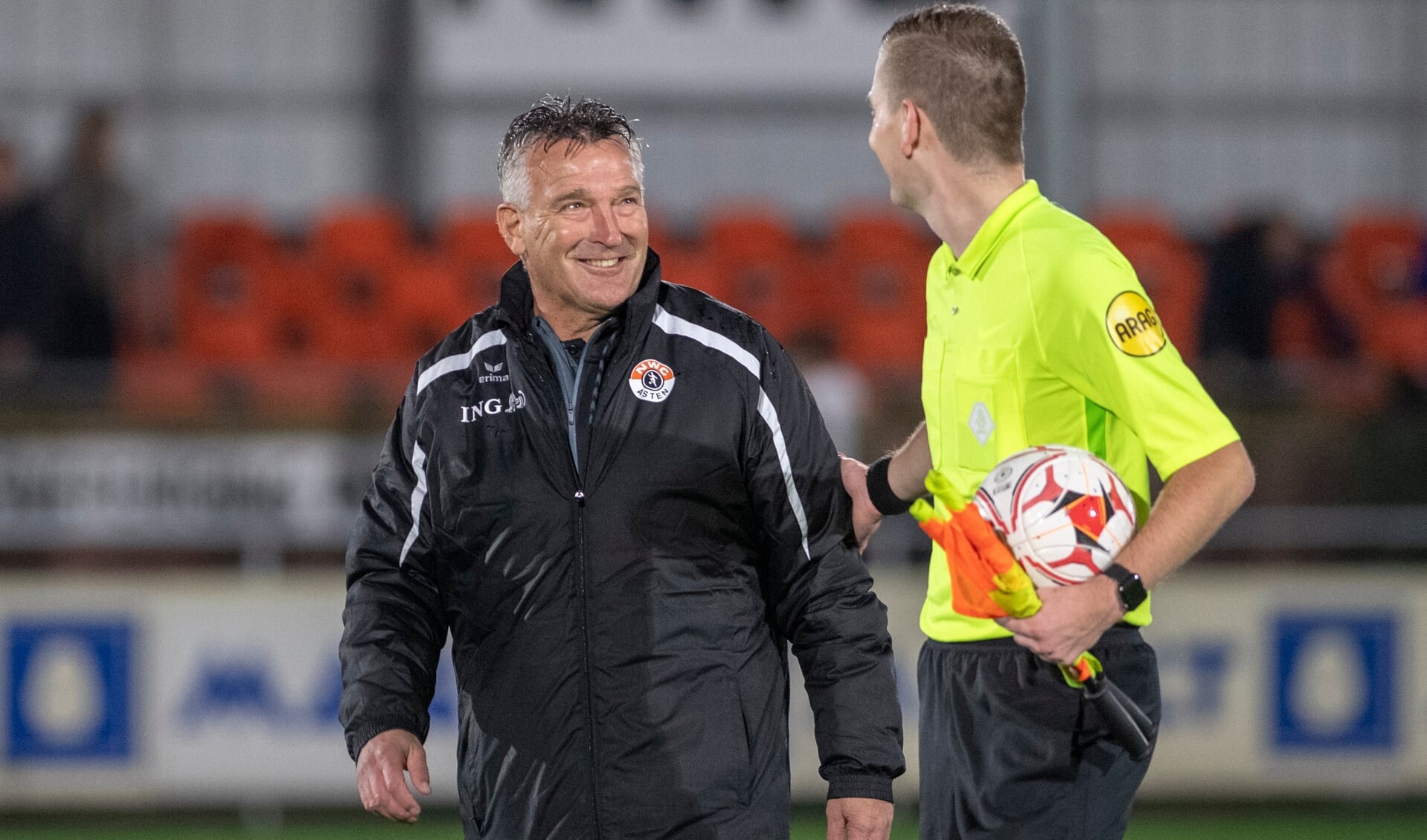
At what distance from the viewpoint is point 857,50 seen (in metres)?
A: 12.3

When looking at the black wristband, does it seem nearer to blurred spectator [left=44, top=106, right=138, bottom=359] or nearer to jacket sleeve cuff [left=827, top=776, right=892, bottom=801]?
jacket sleeve cuff [left=827, top=776, right=892, bottom=801]

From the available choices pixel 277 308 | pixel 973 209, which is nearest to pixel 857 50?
pixel 277 308

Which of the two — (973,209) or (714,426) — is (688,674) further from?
(973,209)

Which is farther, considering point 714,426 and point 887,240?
point 887,240

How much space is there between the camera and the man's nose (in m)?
2.84

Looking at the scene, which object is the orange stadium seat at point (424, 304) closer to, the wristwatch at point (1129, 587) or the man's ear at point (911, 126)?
the man's ear at point (911, 126)

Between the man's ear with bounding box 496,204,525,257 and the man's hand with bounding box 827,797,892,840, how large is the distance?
1.03 m

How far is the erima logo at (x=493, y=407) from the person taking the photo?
9.34ft

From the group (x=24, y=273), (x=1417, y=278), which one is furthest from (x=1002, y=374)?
(x=1417, y=278)

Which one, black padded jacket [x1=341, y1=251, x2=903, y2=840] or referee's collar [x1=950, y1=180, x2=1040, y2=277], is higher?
referee's collar [x1=950, y1=180, x2=1040, y2=277]

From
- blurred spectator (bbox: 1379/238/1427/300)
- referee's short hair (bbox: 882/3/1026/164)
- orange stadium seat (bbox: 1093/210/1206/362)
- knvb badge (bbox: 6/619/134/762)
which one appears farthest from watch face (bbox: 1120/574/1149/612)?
blurred spectator (bbox: 1379/238/1427/300)

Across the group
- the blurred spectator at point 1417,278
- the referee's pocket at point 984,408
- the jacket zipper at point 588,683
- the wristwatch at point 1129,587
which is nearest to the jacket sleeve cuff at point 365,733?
the jacket zipper at point 588,683

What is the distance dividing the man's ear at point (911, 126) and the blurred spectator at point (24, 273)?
683 centimetres

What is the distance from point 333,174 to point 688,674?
10374 millimetres
